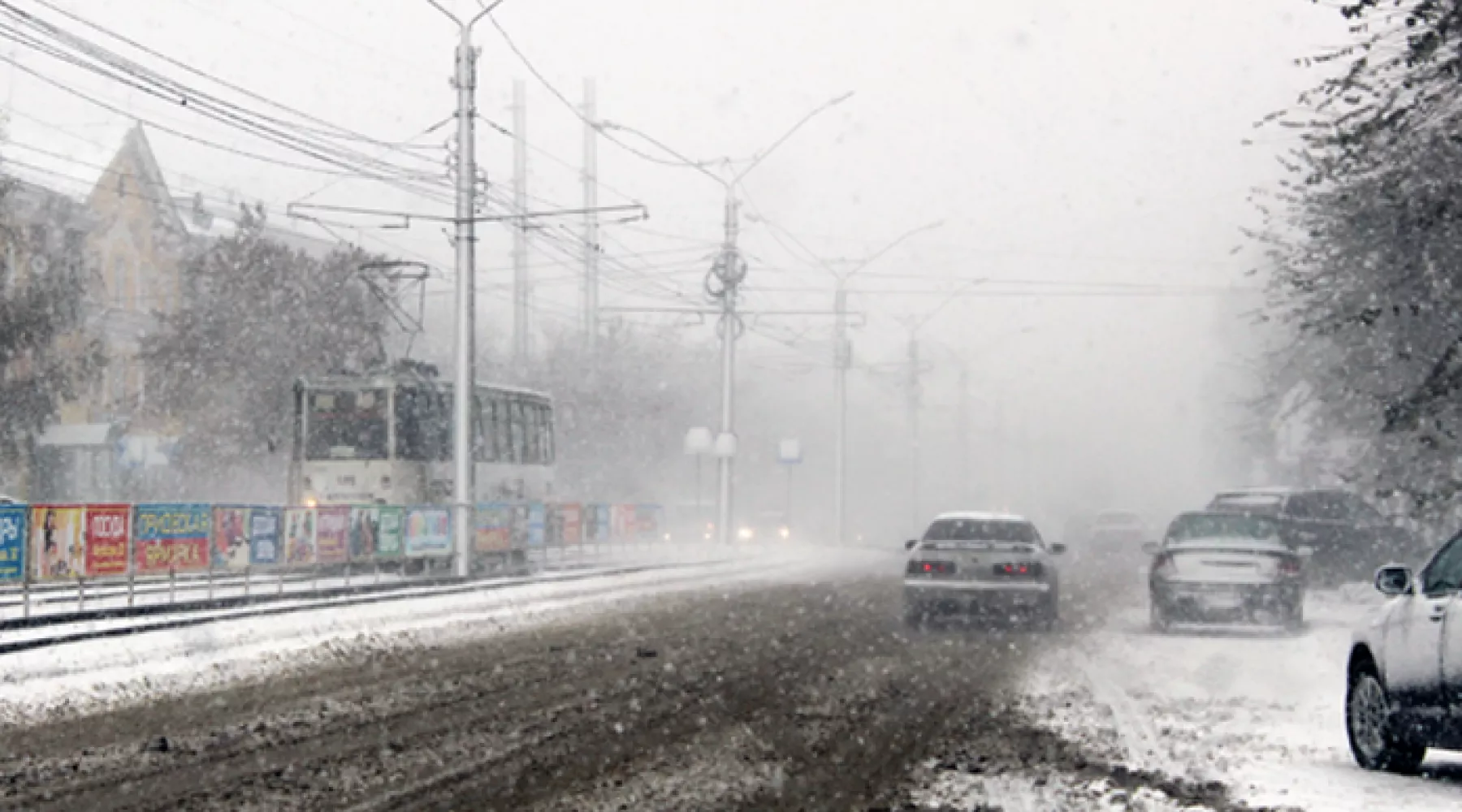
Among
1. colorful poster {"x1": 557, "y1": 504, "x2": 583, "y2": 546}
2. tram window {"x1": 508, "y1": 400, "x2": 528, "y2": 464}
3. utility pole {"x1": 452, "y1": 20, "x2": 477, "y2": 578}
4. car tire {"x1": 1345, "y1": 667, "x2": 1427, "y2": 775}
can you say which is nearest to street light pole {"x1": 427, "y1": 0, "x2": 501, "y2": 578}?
utility pole {"x1": 452, "y1": 20, "x2": 477, "y2": 578}

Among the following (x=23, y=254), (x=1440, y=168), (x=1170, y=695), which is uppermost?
(x=23, y=254)

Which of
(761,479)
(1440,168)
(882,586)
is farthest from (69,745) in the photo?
(761,479)

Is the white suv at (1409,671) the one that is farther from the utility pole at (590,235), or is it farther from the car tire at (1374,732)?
the utility pole at (590,235)

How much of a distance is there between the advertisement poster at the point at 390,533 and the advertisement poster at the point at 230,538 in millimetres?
4546

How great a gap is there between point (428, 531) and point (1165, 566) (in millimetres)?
15267

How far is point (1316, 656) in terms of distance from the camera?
19062 millimetres

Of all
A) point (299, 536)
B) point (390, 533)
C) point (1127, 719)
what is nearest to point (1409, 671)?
point (1127, 719)

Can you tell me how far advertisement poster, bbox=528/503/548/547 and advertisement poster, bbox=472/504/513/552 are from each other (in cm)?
134

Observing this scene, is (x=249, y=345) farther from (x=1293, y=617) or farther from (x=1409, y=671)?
(x=1409, y=671)

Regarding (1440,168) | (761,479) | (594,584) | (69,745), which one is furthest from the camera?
(761,479)

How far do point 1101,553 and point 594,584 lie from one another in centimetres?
2359

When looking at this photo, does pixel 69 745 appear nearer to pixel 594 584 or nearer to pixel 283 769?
pixel 283 769

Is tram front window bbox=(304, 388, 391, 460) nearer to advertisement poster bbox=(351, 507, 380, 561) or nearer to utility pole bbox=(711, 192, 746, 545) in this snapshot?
advertisement poster bbox=(351, 507, 380, 561)

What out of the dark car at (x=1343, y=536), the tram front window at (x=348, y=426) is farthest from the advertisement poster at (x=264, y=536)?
the dark car at (x=1343, y=536)
